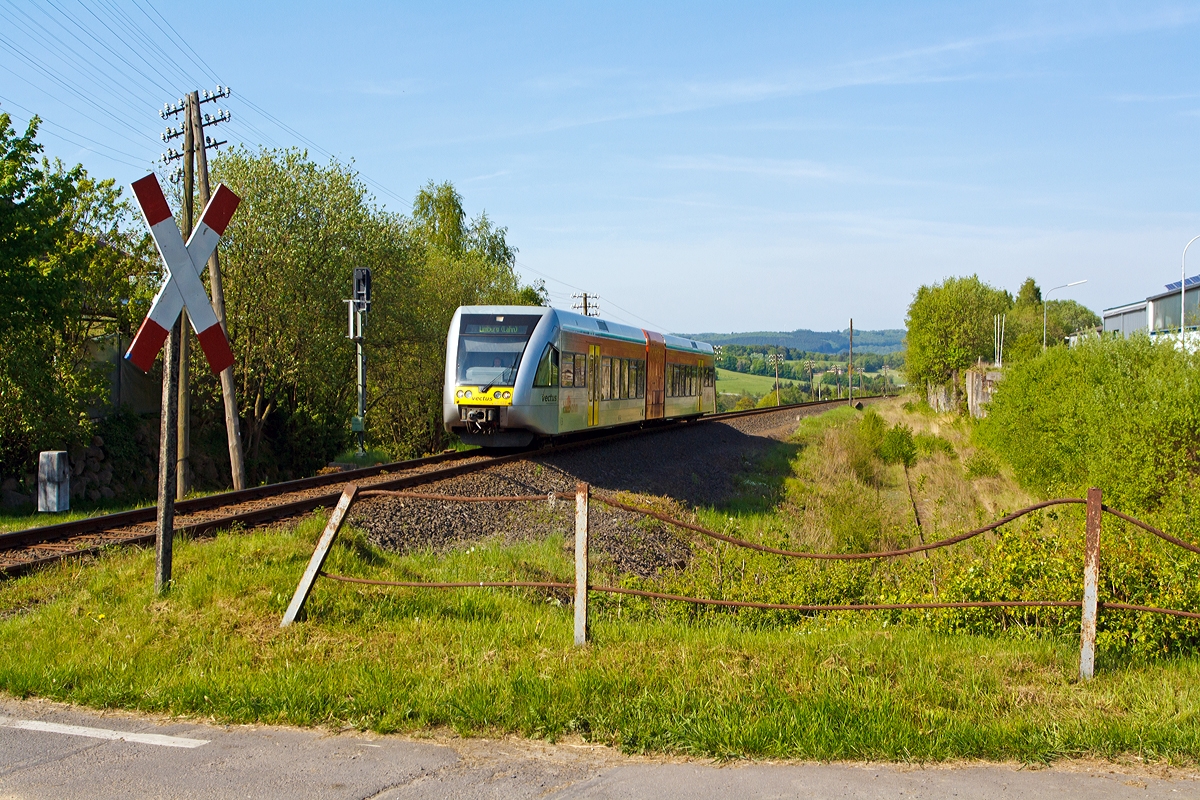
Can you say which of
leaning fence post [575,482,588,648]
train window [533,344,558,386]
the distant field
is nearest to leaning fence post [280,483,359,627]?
leaning fence post [575,482,588,648]

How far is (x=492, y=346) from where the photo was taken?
19.4 meters

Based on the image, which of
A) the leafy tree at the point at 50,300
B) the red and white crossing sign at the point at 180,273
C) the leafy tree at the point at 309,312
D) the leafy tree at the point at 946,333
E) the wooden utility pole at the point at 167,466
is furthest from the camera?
the leafy tree at the point at 946,333

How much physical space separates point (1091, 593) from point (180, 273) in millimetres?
6492

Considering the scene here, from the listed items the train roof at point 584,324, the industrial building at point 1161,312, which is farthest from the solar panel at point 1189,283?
the train roof at point 584,324

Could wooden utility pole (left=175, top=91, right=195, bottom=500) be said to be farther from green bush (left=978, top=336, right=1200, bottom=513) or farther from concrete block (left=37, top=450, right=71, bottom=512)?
green bush (left=978, top=336, right=1200, bottom=513)

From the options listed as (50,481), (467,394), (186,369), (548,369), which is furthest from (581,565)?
(186,369)

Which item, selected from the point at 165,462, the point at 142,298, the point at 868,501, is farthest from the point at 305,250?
the point at 165,462

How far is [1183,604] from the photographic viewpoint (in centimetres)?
734

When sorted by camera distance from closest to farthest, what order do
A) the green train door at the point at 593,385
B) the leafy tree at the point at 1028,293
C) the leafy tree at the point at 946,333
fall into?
the green train door at the point at 593,385 → the leafy tree at the point at 946,333 → the leafy tree at the point at 1028,293

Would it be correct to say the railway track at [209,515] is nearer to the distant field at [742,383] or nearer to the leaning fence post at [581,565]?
the leaning fence post at [581,565]

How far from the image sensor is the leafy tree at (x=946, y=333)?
259 feet

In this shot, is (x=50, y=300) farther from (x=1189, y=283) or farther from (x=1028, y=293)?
(x=1028, y=293)

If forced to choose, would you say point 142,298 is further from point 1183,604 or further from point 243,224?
point 1183,604

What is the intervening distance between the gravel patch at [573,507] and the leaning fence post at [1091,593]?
3321 mm
